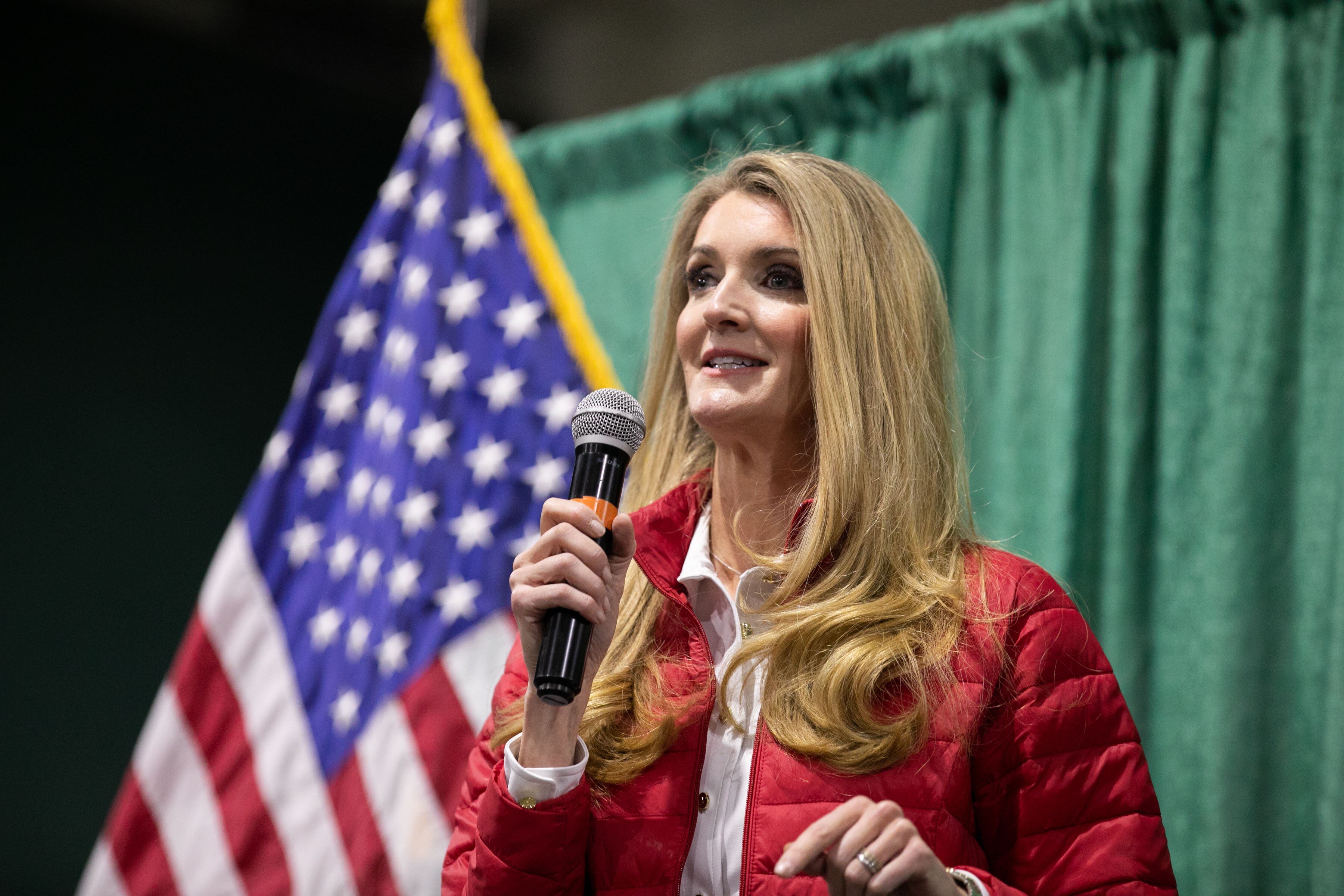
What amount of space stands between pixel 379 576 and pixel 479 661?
28 centimetres

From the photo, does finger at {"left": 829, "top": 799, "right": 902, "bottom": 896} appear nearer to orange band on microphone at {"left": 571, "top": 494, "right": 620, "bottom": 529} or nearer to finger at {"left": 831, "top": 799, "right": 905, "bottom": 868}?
finger at {"left": 831, "top": 799, "right": 905, "bottom": 868}

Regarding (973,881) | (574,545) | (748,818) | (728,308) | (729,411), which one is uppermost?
(728,308)

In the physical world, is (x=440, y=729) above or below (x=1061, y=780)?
above

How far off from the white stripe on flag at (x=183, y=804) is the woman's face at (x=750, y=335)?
1.37 meters

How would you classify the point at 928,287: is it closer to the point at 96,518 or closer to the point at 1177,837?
the point at 1177,837

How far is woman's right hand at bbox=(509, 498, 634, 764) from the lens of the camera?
1.14m

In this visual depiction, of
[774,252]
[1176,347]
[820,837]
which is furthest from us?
[1176,347]

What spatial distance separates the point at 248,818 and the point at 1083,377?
5.58 feet

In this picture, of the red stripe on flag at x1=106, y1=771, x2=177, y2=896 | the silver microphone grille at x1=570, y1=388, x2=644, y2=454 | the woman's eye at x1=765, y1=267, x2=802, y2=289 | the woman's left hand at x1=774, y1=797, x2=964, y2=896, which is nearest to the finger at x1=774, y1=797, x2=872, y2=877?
the woman's left hand at x1=774, y1=797, x2=964, y2=896

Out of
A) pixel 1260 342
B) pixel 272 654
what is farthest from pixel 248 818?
pixel 1260 342

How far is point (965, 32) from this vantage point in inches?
86.4

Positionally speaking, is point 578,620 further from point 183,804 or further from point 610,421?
point 183,804

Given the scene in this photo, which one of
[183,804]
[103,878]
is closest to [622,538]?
[183,804]

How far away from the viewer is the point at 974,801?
1.29 meters
